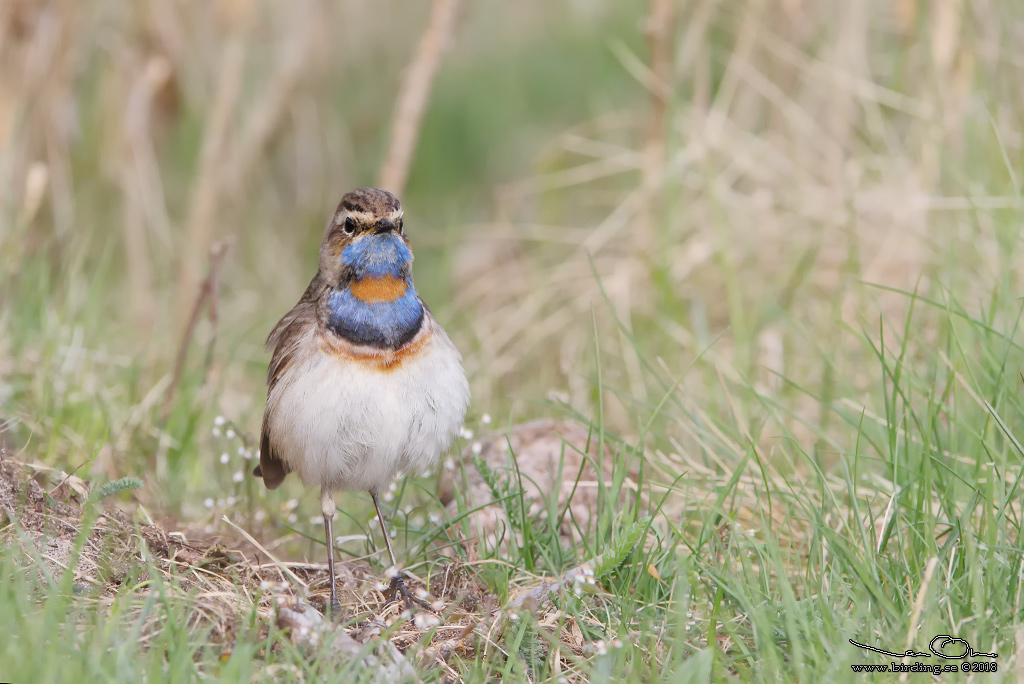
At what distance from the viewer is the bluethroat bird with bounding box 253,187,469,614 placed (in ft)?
12.9

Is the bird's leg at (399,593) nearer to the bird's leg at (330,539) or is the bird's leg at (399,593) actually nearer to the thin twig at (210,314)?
the bird's leg at (330,539)

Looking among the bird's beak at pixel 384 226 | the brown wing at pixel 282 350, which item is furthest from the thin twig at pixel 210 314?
the bird's beak at pixel 384 226

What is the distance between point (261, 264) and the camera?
29.7 feet

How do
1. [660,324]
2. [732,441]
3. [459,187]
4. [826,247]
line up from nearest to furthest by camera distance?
[732,441], [660,324], [826,247], [459,187]

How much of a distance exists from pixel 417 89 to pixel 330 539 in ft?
11.1

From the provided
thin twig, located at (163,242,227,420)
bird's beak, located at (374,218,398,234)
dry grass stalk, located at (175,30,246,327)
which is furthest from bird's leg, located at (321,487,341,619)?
dry grass stalk, located at (175,30,246,327)

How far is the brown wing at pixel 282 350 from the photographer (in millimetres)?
4227

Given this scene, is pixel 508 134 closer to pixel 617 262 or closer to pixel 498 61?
pixel 498 61

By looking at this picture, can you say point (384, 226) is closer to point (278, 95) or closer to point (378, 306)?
point (378, 306)

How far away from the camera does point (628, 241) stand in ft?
26.6

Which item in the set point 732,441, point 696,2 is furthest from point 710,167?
point 732,441

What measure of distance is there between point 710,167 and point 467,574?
400 cm

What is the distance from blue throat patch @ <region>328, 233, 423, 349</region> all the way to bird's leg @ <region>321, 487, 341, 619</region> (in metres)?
0.61

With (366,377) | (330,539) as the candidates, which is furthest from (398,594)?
(366,377)
